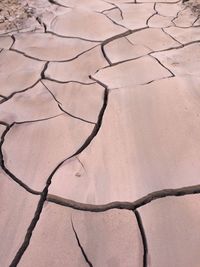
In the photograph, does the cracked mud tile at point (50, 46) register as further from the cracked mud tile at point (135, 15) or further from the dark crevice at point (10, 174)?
the dark crevice at point (10, 174)

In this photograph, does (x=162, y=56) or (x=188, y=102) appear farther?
(x=162, y=56)

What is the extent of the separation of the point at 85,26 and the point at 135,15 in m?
0.38

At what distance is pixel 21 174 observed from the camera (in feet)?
5.14

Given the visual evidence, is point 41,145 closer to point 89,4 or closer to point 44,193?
point 44,193

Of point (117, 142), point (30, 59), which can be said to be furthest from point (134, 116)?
point (30, 59)

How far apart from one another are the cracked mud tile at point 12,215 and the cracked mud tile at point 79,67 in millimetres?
793

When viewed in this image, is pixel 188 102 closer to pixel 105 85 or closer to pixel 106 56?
pixel 105 85

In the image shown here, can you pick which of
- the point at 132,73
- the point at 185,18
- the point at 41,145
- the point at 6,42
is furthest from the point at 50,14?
the point at 41,145

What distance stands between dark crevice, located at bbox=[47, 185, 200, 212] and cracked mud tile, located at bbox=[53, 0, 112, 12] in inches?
71.4

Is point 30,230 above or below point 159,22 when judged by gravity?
below

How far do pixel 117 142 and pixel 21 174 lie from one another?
44 centimetres

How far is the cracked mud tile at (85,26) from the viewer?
253 centimetres

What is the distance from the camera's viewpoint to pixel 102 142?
168 cm

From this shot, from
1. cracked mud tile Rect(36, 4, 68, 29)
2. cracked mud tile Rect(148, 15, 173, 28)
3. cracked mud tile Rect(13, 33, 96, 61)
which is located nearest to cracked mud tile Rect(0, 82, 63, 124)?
cracked mud tile Rect(13, 33, 96, 61)
